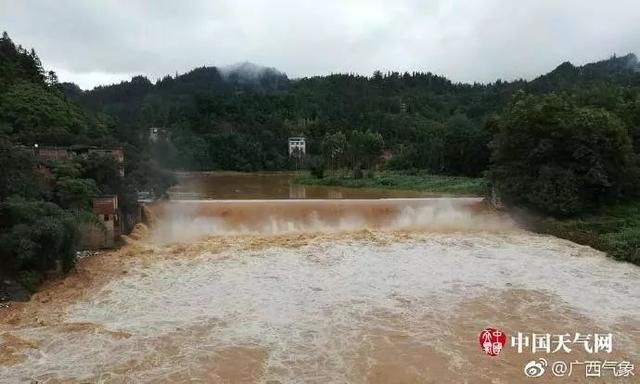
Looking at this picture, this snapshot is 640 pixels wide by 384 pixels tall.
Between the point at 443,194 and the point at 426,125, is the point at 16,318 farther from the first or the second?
the point at 426,125

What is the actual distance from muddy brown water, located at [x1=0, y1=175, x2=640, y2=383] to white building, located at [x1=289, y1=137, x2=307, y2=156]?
39711 millimetres

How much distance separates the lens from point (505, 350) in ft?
22.8

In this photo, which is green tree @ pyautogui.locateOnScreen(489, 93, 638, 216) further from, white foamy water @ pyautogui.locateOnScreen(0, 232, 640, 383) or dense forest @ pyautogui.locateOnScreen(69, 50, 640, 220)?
white foamy water @ pyautogui.locateOnScreen(0, 232, 640, 383)

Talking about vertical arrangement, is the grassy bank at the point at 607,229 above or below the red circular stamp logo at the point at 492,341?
above

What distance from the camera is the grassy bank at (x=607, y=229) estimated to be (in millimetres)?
12227

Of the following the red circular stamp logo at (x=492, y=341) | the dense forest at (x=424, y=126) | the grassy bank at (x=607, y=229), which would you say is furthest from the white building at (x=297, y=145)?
the red circular stamp logo at (x=492, y=341)

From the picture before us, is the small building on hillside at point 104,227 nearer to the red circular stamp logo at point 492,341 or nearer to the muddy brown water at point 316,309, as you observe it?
the muddy brown water at point 316,309

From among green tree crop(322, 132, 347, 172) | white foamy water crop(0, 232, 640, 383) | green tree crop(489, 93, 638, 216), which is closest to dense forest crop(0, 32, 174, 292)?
white foamy water crop(0, 232, 640, 383)

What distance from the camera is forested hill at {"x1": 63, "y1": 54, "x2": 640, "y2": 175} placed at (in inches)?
1532

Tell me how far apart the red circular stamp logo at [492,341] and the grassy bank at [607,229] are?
6051 mm

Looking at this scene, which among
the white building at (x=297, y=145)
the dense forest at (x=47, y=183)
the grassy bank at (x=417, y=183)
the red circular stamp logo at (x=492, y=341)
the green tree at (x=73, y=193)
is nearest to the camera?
the red circular stamp logo at (x=492, y=341)

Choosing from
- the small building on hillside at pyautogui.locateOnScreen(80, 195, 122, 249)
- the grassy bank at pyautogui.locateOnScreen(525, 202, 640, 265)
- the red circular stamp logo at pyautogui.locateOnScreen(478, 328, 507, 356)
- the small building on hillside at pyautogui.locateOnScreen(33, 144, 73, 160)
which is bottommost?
the red circular stamp logo at pyautogui.locateOnScreen(478, 328, 507, 356)

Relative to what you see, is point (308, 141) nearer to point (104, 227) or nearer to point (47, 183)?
point (47, 183)

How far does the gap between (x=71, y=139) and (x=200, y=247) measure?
8.30m
